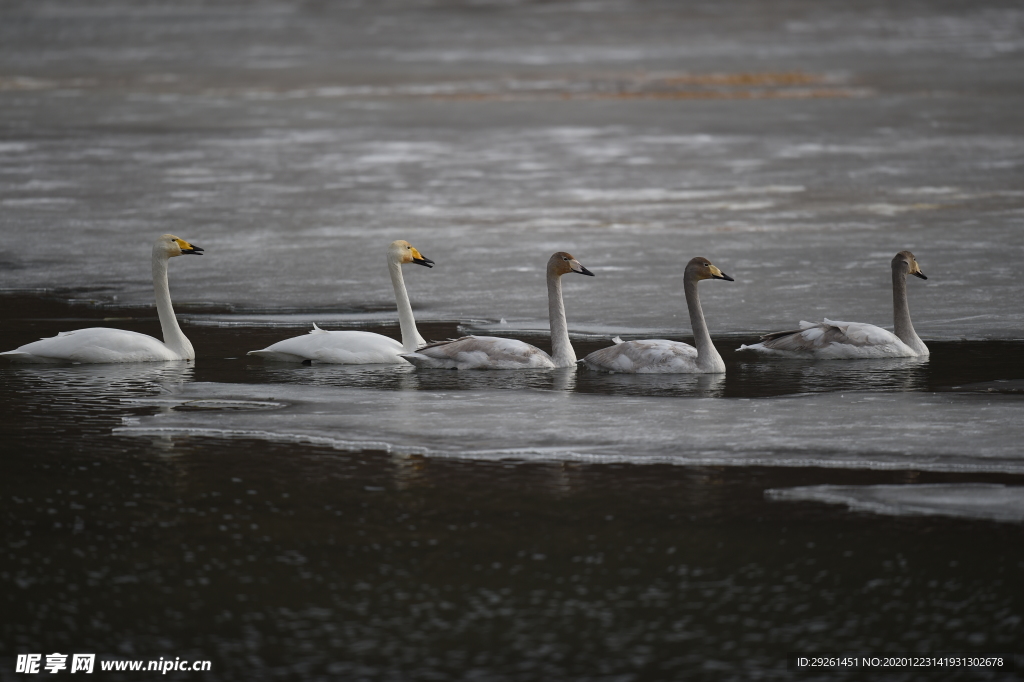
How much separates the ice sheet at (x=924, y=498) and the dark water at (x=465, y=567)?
0.09 meters

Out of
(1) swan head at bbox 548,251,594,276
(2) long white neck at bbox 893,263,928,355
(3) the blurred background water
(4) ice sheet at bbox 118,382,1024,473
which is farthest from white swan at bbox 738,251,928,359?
(1) swan head at bbox 548,251,594,276

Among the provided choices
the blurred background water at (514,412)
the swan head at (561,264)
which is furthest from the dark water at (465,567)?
the swan head at (561,264)

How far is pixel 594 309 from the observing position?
34.8ft

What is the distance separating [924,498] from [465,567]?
1899mm

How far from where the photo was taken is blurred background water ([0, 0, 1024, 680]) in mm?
4477

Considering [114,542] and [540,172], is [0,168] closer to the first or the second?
[540,172]

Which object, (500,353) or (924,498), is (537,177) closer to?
(500,353)

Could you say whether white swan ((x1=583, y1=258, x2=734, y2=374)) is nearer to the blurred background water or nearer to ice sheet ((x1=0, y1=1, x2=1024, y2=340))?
the blurred background water

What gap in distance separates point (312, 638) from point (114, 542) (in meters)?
1.17

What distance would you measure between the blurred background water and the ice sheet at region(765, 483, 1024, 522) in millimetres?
20

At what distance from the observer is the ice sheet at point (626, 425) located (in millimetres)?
6207

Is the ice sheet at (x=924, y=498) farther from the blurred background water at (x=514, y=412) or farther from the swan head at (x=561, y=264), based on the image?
the swan head at (x=561, y=264)

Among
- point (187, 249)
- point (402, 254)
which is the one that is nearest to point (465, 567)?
point (402, 254)

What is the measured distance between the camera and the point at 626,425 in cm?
679
